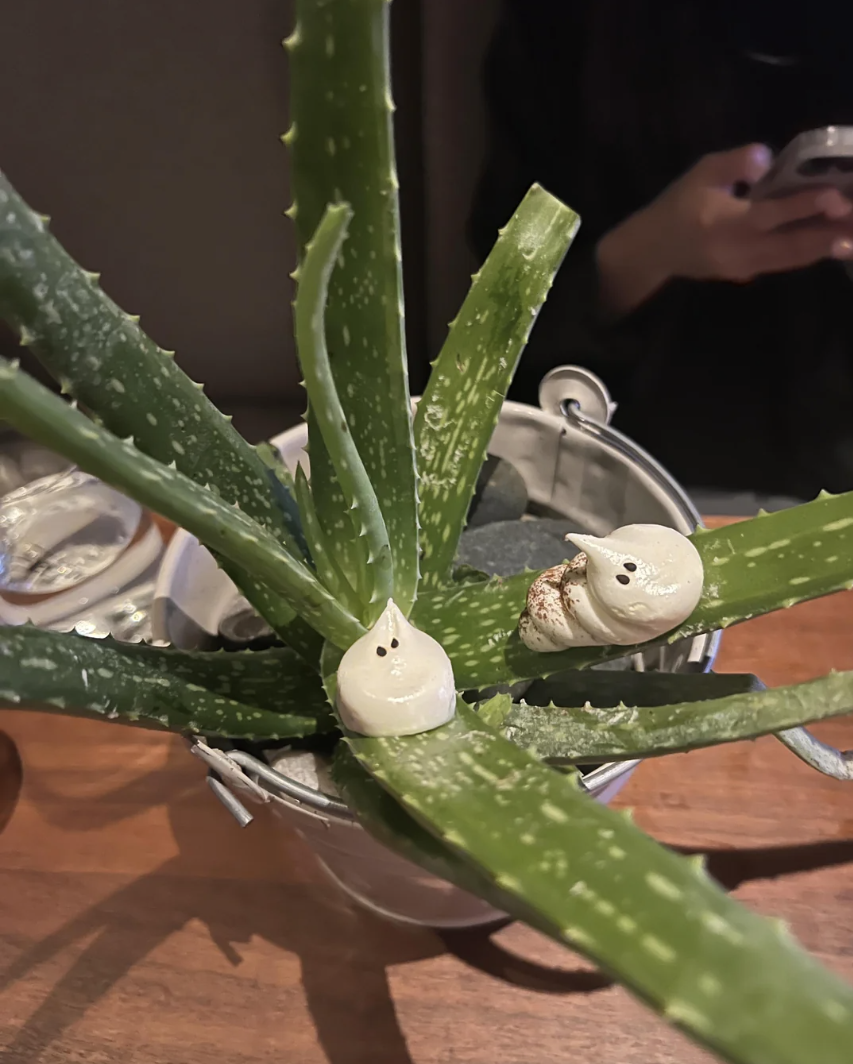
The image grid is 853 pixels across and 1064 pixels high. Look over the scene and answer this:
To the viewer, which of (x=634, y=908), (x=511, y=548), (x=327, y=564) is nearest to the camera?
(x=634, y=908)

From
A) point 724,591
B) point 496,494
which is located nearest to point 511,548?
point 496,494

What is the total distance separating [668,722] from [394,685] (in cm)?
8

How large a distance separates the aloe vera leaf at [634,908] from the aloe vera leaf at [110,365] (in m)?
0.12

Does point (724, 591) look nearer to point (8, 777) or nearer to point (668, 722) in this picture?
point (668, 722)

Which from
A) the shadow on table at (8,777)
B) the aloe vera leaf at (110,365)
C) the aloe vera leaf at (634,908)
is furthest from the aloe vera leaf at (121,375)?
the shadow on table at (8,777)

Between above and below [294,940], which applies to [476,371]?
above

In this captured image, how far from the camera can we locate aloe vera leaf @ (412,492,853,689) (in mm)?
259

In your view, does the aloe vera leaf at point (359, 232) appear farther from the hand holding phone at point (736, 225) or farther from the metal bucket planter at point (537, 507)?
the hand holding phone at point (736, 225)

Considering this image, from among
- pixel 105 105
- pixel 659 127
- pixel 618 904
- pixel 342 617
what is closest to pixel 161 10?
pixel 105 105

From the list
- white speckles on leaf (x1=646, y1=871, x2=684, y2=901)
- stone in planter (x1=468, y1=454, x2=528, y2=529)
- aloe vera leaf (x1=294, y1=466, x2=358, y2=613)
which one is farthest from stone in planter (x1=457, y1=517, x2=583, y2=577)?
white speckles on leaf (x1=646, y1=871, x2=684, y2=901)

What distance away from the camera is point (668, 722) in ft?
0.82

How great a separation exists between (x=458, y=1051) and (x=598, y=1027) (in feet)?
0.20

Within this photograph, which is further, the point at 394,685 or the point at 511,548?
the point at 511,548

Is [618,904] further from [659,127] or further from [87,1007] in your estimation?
[659,127]
